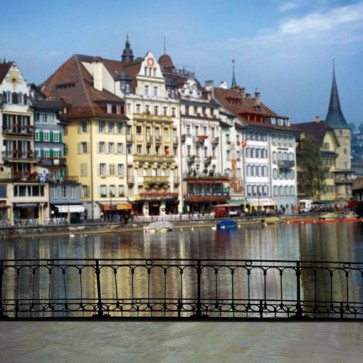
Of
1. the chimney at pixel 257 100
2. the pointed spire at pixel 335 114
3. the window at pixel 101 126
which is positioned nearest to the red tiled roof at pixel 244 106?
the chimney at pixel 257 100

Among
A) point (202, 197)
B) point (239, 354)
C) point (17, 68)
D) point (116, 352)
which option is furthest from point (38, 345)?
point (202, 197)

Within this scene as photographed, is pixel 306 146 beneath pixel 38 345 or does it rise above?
above

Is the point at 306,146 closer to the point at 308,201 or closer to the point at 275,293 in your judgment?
the point at 308,201

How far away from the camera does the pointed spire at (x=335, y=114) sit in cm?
19375

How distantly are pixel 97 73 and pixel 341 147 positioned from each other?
88.4 m

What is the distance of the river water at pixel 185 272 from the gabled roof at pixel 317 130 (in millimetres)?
70684

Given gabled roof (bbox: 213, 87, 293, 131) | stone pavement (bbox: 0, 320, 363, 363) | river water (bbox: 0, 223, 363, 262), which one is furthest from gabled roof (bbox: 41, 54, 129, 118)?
stone pavement (bbox: 0, 320, 363, 363)

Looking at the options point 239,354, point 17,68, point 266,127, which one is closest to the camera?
point 239,354

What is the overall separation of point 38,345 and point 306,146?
149 metres

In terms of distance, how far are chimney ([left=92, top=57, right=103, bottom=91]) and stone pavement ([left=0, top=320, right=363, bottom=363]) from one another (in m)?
102

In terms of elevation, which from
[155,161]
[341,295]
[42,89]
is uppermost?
[42,89]

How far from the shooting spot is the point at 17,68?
3996 inches

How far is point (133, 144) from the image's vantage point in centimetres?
12081

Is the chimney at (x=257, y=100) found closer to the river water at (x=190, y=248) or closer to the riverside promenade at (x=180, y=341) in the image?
the river water at (x=190, y=248)
